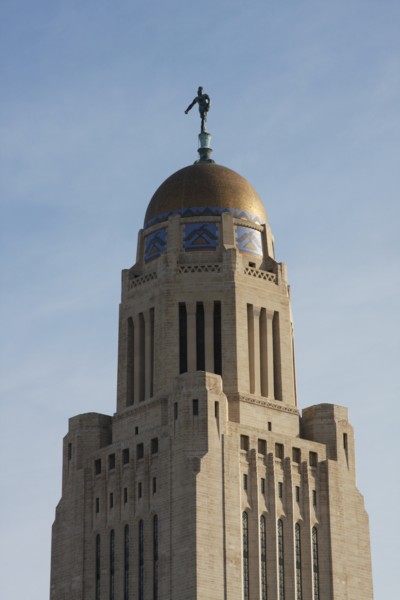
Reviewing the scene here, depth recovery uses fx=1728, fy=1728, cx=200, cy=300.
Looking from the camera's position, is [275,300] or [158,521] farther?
[275,300]

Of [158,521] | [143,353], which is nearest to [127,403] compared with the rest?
[143,353]

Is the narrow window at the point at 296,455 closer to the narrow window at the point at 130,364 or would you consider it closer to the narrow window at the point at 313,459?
the narrow window at the point at 313,459

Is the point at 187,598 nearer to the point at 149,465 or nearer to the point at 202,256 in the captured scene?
the point at 149,465

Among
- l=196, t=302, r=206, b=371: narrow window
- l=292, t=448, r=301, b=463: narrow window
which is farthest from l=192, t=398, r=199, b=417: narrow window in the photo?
l=292, t=448, r=301, b=463: narrow window

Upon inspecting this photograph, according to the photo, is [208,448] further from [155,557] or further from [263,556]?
[263,556]

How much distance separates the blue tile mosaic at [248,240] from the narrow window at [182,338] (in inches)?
189

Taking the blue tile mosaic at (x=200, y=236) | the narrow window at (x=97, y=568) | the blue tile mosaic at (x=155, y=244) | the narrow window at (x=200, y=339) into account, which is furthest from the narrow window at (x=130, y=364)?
the narrow window at (x=97, y=568)

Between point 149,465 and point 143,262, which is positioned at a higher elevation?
point 143,262

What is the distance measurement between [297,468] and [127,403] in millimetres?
9221

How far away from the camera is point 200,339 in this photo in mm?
85938

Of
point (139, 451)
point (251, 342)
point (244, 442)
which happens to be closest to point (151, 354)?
point (251, 342)

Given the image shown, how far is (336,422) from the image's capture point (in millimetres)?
86188

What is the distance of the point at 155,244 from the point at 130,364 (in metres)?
6.50

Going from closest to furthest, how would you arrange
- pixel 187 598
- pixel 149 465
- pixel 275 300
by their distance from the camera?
pixel 187 598 → pixel 149 465 → pixel 275 300
